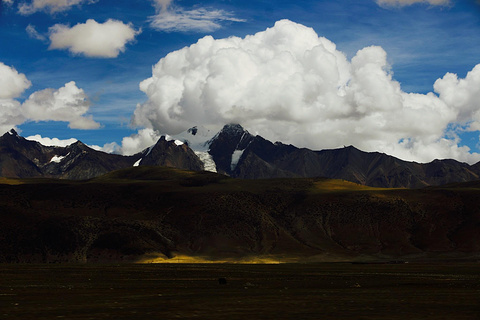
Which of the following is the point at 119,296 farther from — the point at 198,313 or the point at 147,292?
the point at 198,313

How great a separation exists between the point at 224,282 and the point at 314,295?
26.9 m

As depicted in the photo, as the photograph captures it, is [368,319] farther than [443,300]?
No

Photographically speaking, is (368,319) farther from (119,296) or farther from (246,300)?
(119,296)

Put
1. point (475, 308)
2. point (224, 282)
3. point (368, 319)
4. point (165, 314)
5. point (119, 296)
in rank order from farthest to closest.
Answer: point (224, 282) < point (119, 296) < point (475, 308) < point (165, 314) < point (368, 319)

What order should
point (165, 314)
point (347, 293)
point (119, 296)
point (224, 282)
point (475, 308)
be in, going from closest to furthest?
point (165, 314) < point (475, 308) < point (119, 296) < point (347, 293) < point (224, 282)

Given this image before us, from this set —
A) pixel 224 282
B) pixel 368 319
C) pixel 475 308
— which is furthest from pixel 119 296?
pixel 475 308

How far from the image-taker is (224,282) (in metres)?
98.9

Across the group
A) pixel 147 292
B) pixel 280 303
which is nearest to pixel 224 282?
pixel 147 292

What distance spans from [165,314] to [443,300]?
3389 cm

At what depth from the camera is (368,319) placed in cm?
4872

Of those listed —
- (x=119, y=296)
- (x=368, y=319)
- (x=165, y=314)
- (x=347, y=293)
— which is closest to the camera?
(x=368, y=319)

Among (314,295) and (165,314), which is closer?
(165,314)

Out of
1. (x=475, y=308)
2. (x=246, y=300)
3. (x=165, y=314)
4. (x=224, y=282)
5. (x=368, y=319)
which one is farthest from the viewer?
(x=224, y=282)

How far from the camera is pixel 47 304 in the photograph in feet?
205
